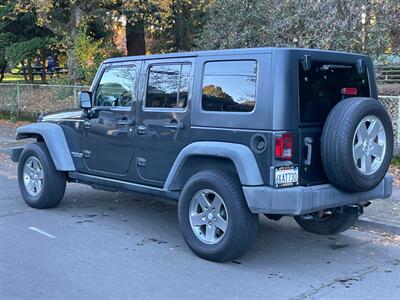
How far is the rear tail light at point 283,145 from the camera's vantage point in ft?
16.0

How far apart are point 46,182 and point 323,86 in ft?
12.3

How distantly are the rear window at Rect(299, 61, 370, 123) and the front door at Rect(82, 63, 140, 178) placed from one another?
80.3 inches

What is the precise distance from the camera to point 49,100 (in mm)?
16328

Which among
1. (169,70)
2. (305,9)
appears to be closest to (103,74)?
(169,70)

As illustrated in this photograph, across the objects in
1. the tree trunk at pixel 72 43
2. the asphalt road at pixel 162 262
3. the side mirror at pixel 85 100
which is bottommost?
the asphalt road at pixel 162 262

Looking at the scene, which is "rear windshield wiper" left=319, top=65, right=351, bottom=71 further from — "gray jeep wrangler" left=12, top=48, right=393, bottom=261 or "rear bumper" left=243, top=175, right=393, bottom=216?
"rear bumper" left=243, top=175, right=393, bottom=216

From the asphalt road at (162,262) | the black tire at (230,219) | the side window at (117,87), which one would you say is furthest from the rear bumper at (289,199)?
the side window at (117,87)

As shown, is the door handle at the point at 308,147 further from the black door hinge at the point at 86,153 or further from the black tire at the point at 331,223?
the black door hinge at the point at 86,153

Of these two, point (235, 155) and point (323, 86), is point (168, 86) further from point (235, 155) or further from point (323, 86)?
point (323, 86)

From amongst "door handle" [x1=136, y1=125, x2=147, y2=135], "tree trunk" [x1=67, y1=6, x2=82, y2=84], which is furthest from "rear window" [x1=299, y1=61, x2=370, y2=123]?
"tree trunk" [x1=67, y1=6, x2=82, y2=84]

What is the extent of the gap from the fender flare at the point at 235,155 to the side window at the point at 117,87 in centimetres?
124

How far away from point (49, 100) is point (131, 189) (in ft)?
35.4

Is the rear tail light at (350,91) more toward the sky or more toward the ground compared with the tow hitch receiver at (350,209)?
more toward the sky

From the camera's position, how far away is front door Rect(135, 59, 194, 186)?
226 inches
